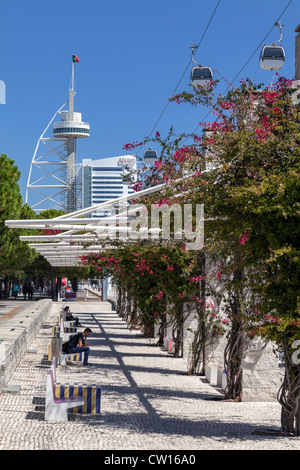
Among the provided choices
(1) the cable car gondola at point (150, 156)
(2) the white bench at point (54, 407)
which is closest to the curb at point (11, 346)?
(2) the white bench at point (54, 407)

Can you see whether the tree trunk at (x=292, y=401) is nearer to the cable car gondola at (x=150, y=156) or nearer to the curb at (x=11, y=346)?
the curb at (x=11, y=346)

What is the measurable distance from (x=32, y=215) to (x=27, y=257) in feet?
29.4

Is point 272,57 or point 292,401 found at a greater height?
point 272,57

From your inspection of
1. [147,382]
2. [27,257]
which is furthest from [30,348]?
[27,257]

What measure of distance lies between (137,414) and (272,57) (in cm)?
716

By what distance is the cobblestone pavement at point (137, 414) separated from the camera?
924 cm

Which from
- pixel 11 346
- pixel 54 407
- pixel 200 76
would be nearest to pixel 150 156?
pixel 200 76

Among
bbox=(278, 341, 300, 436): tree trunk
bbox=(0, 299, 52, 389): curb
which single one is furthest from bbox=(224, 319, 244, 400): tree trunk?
bbox=(0, 299, 52, 389): curb

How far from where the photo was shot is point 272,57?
46.5 ft

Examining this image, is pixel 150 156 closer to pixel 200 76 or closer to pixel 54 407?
pixel 200 76

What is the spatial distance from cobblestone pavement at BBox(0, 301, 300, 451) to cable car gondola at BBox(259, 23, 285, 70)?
6478 mm

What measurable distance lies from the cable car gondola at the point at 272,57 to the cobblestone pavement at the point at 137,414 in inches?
255

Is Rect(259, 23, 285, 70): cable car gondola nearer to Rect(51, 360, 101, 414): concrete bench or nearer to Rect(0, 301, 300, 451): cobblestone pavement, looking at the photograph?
Rect(0, 301, 300, 451): cobblestone pavement

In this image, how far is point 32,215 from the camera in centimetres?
5969
